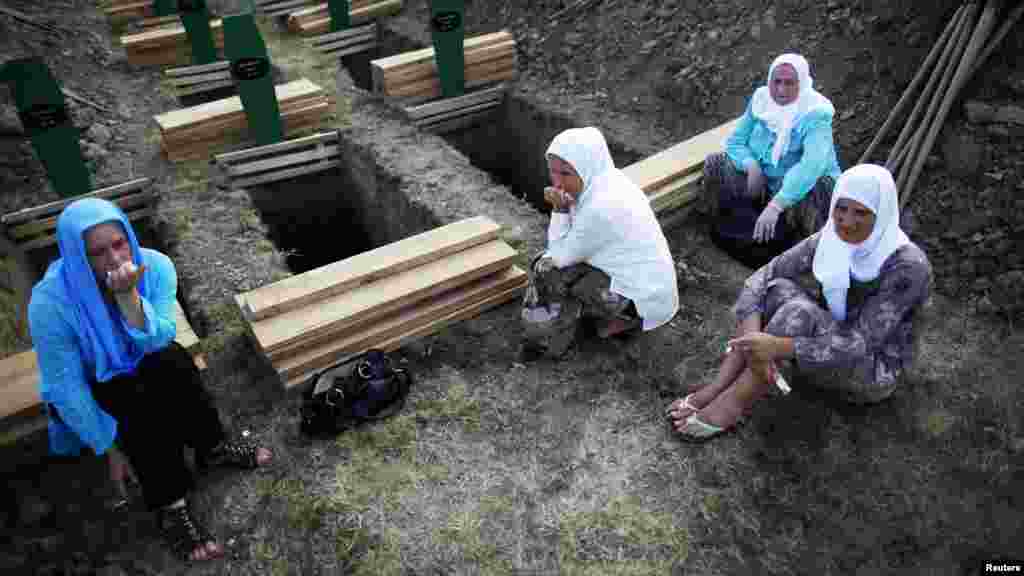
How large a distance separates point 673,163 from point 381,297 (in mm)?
3044

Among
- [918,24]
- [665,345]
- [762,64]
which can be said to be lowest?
[665,345]

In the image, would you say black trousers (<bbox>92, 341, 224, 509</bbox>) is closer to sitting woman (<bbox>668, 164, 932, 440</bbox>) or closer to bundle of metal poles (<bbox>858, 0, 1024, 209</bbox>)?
sitting woman (<bbox>668, 164, 932, 440</bbox>)

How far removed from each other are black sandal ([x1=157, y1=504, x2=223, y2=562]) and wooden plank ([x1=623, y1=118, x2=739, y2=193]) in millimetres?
4120

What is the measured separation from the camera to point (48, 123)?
20.3 feet

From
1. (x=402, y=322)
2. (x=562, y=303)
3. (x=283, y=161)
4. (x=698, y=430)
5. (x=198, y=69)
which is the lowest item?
(x=698, y=430)

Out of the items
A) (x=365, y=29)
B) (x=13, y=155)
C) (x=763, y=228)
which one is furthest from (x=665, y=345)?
(x=365, y=29)

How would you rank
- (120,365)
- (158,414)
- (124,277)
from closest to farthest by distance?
1. (124,277)
2. (120,365)
3. (158,414)

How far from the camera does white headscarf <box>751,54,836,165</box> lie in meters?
4.78

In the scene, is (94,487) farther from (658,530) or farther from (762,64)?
(762,64)

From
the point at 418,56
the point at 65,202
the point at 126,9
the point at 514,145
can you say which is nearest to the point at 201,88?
the point at 126,9

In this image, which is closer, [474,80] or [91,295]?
[91,295]

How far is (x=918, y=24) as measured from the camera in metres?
6.29

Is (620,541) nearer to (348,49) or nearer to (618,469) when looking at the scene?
(618,469)

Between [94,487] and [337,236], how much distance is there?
4883 millimetres
